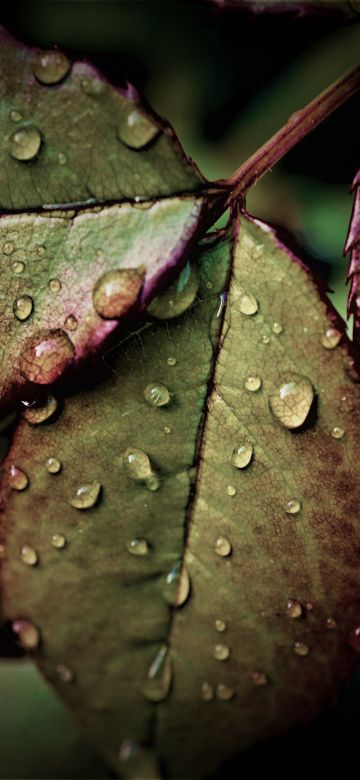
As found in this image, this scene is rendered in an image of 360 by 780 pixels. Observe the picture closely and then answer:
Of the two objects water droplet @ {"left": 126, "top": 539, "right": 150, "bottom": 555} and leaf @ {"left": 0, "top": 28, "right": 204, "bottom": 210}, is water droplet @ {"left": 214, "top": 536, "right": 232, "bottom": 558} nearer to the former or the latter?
water droplet @ {"left": 126, "top": 539, "right": 150, "bottom": 555}

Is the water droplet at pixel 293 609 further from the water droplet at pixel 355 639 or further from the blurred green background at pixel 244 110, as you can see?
the blurred green background at pixel 244 110

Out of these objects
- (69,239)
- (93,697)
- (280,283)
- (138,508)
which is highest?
(69,239)

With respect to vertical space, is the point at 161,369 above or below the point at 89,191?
below

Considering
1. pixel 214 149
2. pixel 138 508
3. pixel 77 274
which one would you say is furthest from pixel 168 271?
pixel 214 149

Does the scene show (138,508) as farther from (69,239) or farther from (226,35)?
(226,35)

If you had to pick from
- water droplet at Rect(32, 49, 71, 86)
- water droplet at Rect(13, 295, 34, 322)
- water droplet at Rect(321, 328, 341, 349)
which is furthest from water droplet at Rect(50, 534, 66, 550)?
water droplet at Rect(32, 49, 71, 86)

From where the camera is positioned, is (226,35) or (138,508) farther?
(226,35)
